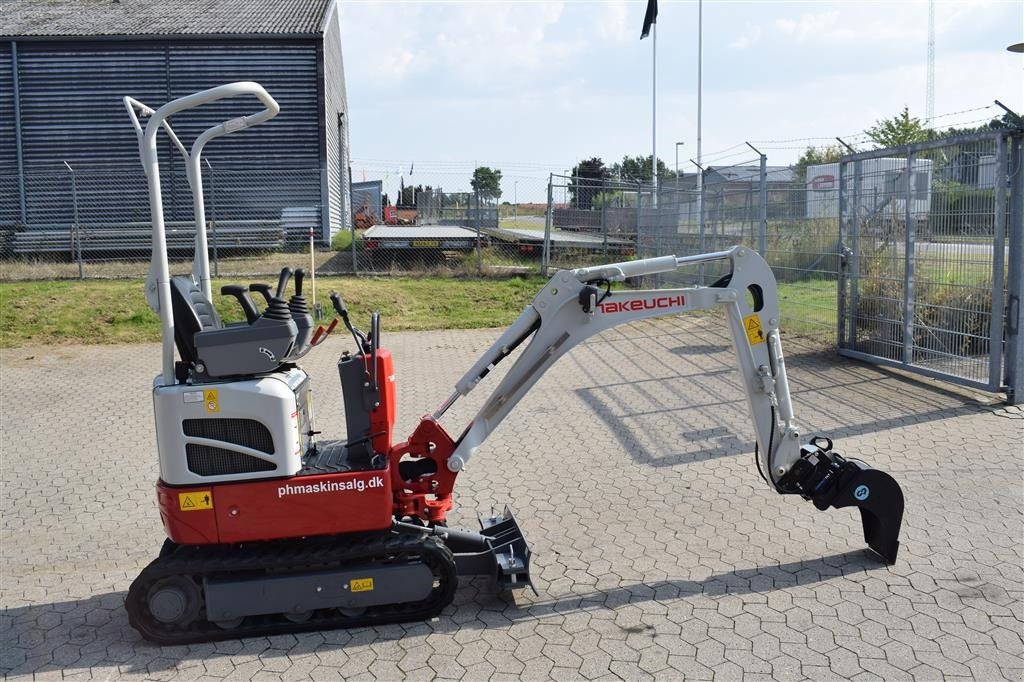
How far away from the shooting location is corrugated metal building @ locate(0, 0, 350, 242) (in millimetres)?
23125

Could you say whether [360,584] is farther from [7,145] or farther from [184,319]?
[7,145]

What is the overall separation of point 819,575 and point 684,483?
192 centimetres

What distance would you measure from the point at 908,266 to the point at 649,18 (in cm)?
2837

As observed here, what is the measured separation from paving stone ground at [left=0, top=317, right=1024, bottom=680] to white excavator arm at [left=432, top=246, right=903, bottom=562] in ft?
1.59

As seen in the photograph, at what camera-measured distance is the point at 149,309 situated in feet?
53.7

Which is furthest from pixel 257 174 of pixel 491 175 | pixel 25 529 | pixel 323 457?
pixel 323 457

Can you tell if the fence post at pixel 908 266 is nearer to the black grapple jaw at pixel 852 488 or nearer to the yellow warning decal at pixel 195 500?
the black grapple jaw at pixel 852 488

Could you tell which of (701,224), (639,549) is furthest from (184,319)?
(701,224)

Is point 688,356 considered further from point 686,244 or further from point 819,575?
point 819,575

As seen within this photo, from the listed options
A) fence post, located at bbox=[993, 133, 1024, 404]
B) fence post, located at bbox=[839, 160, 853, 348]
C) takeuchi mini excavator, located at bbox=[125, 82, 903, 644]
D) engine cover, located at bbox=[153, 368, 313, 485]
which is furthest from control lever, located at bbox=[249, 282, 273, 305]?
fence post, located at bbox=[839, 160, 853, 348]

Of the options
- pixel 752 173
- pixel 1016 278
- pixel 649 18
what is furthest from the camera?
pixel 649 18

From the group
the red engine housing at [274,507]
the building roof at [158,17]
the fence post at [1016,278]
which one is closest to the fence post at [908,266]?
the fence post at [1016,278]

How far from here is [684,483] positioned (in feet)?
24.2

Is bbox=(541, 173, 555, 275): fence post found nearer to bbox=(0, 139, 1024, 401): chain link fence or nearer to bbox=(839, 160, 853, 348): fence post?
bbox=(0, 139, 1024, 401): chain link fence
